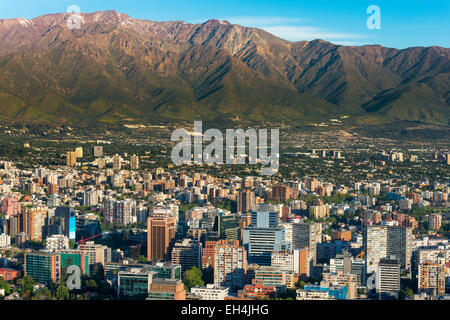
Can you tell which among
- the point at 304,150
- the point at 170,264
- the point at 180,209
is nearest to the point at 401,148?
the point at 304,150

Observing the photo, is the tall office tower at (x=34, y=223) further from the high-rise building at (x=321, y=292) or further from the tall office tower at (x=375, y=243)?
the high-rise building at (x=321, y=292)

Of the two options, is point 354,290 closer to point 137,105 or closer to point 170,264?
point 170,264

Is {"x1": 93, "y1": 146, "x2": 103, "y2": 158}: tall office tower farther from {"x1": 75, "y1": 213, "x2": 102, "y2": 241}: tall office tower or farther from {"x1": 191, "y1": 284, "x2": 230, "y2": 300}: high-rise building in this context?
{"x1": 191, "y1": 284, "x2": 230, "y2": 300}: high-rise building

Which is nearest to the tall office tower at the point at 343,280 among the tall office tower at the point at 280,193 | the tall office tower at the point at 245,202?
the tall office tower at the point at 245,202

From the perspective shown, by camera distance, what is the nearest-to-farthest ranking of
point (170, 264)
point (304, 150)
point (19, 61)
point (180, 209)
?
point (170, 264)
point (180, 209)
point (304, 150)
point (19, 61)

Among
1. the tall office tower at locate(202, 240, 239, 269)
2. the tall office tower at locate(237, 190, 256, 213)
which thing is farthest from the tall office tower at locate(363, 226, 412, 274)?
the tall office tower at locate(237, 190, 256, 213)
